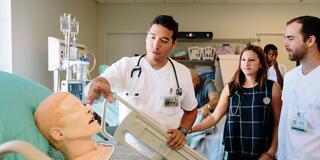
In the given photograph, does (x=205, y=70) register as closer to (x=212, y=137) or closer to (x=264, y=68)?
(x=212, y=137)

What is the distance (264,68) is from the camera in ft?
5.50

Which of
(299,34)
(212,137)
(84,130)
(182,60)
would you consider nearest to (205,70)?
(182,60)

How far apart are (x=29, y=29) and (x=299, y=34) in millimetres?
2446

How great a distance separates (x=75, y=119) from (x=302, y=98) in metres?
1.13

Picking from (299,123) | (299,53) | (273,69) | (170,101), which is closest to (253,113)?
(299,123)

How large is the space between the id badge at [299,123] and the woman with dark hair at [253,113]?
16 cm

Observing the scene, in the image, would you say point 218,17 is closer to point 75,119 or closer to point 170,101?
point 170,101

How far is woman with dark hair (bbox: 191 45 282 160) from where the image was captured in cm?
160

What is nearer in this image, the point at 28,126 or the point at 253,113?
the point at 28,126

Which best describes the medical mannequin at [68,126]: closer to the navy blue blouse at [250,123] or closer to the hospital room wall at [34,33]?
the navy blue blouse at [250,123]

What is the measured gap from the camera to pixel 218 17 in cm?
550

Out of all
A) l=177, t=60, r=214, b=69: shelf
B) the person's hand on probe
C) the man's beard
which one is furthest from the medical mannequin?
l=177, t=60, r=214, b=69: shelf

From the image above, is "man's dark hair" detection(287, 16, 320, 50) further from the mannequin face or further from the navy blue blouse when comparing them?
the mannequin face

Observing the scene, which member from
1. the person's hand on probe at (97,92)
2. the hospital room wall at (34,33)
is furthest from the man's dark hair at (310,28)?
the hospital room wall at (34,33)
